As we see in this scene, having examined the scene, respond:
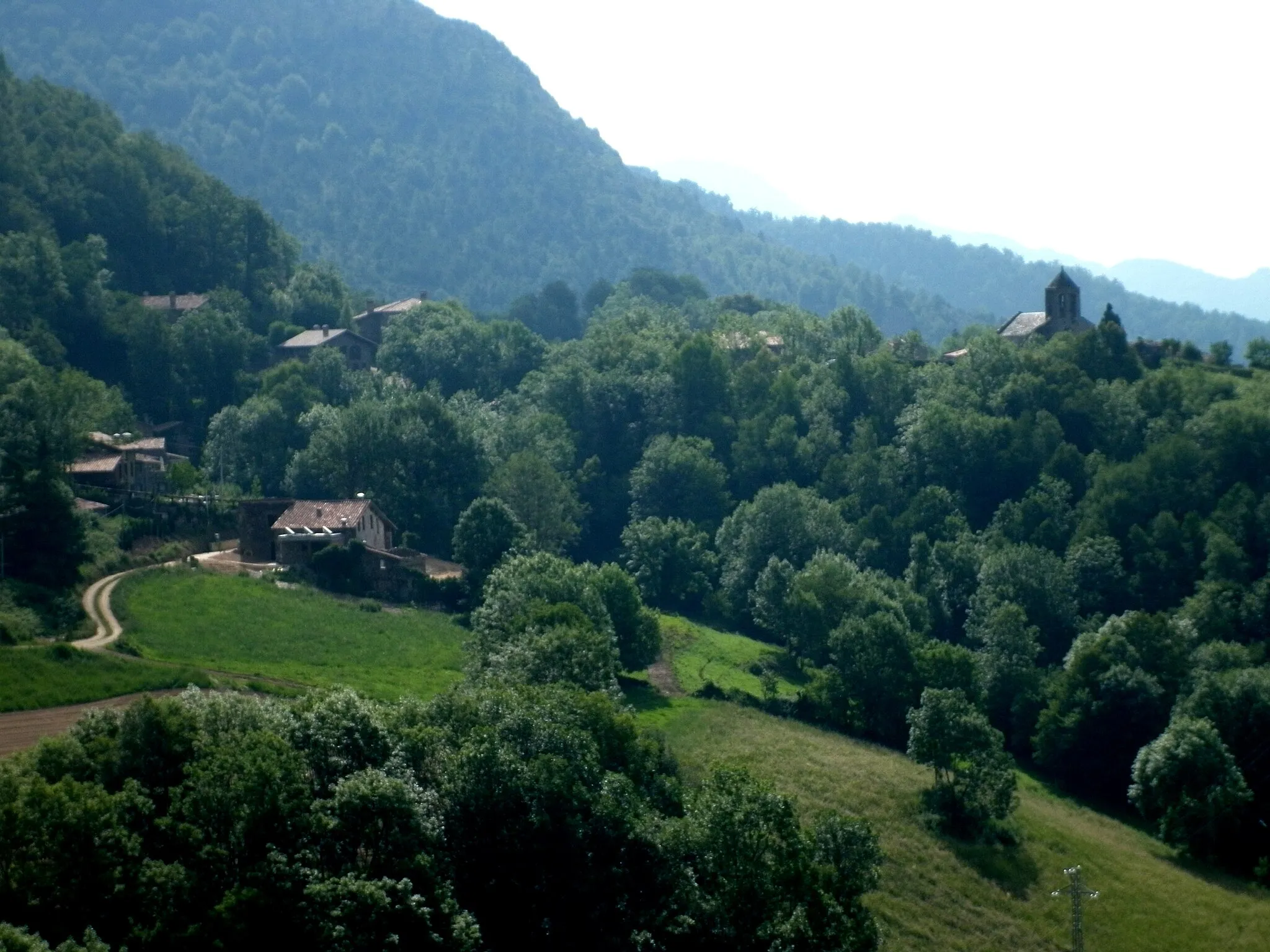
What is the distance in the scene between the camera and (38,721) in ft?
131

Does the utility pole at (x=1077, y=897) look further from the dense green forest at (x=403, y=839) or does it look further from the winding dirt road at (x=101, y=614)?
the winding dirt road at (x=101, y=614)

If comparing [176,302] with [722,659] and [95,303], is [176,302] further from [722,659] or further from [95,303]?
[722,659]

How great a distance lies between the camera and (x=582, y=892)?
3600cm

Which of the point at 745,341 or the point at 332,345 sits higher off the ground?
the point at 745,341

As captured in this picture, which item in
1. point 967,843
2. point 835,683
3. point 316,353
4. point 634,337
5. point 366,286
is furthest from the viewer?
point 366,286

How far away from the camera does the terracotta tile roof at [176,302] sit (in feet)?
314

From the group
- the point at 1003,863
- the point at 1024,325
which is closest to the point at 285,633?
the point at 1003,863

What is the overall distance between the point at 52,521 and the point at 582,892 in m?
28.4

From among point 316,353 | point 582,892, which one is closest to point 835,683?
point 582,892

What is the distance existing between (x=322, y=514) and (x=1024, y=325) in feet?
160

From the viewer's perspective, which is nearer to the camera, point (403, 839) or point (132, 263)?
point (403, 839)

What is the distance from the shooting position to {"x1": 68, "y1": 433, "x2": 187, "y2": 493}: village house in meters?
68.8

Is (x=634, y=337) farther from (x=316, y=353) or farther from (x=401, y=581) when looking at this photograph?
(x=401, y=581)

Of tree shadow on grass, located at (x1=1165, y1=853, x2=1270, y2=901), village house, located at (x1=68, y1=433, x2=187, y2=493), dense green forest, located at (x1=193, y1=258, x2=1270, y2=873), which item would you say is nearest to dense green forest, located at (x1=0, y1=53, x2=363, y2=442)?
Answer: dense green forest, located at (x1=193, y1=258, x2=1270, y2=873)
